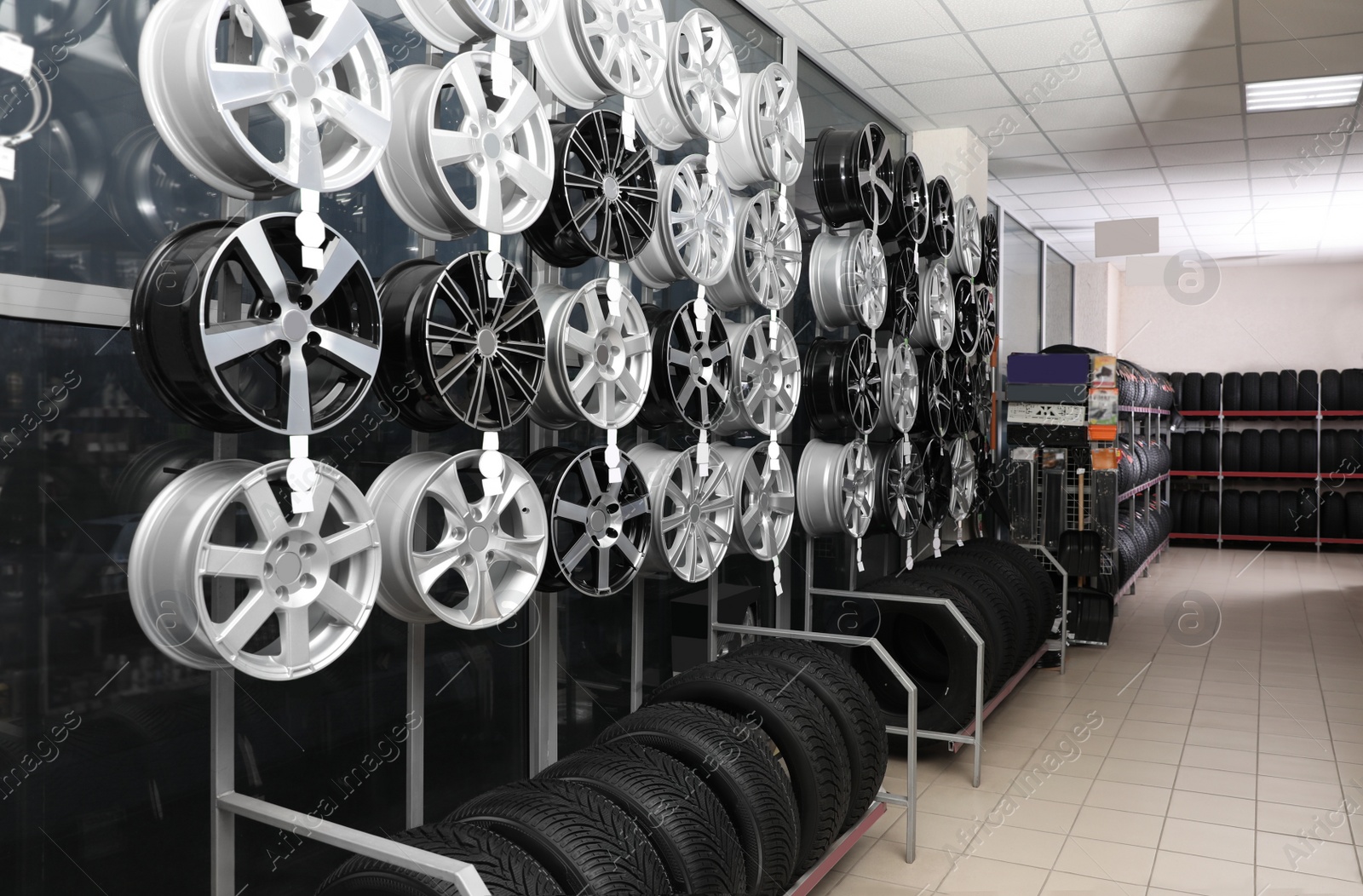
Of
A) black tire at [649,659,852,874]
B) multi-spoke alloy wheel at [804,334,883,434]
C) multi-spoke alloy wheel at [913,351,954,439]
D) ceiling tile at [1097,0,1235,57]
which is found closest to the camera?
black tire at [649,659,852,874]

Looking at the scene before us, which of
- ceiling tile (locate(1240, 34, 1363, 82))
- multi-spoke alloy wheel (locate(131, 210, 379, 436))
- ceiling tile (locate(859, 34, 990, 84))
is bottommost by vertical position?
multi-spoke alloy wheel (locate(131, 210, 379, 436))

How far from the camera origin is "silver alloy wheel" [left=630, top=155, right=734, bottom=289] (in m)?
3.53

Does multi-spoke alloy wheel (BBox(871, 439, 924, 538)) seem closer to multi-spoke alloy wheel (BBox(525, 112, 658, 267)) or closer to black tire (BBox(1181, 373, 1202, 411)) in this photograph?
multi-spoke alloy wheel (BBox(525, 112, 658, 267))

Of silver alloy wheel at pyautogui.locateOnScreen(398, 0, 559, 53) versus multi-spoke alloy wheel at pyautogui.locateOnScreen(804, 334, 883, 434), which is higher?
silver alloy wheel at pyautogui.locateOnScreen(398, 0, 559, 53)

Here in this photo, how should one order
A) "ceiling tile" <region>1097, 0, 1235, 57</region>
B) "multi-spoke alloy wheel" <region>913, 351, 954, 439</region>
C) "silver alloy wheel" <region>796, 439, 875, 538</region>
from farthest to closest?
"multi-spoke alloy wheel" <region>913, 351, 954, 439</region>, "ceiling tile" <region>1097, 0, 1235, 57</region>, "silver alloy wheel" <region>796, 439, 875, 538</region>

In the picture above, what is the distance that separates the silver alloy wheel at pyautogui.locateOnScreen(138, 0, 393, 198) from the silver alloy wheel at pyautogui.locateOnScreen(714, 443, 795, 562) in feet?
6.82

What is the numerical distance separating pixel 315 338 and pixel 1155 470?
37.3 ft

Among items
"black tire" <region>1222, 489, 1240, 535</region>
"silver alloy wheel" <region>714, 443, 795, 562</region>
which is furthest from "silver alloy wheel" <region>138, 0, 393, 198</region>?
"black tire" <region>1222, 489, 1240, 535</region>

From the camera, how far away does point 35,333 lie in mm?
2020

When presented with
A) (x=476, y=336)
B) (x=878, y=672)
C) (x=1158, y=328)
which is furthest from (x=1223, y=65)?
(x=1158, y=328)

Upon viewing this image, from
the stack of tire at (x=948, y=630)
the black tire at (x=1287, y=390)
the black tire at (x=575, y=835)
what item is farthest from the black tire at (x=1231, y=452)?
the black tire at (x=575, y=835)

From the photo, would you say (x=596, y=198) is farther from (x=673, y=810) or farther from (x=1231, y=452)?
(x=1231, y=452)

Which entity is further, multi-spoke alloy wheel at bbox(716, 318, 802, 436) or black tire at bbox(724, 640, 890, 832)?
multi-spoke alloy wheel at bbox(716, 318, 802, 436)

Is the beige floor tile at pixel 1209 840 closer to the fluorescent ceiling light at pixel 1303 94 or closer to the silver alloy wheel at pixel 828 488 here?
the silver alloy wheel at pixel 828 488
